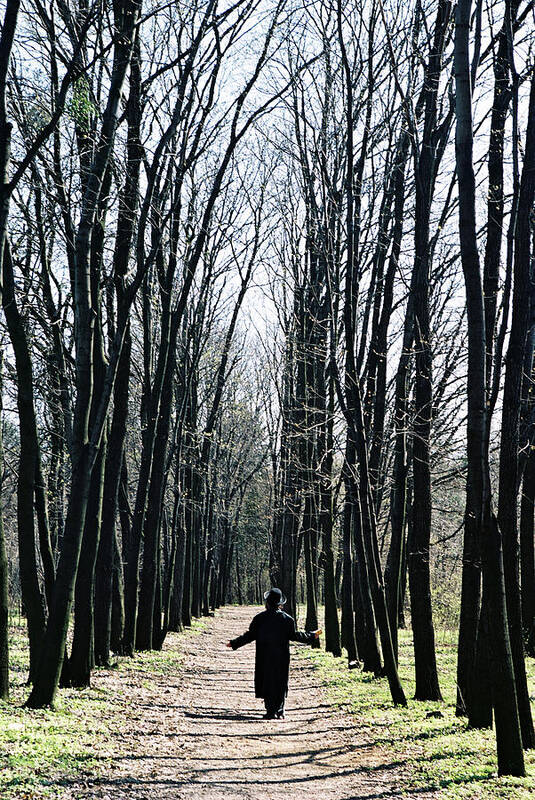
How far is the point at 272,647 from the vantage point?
10.8 metres

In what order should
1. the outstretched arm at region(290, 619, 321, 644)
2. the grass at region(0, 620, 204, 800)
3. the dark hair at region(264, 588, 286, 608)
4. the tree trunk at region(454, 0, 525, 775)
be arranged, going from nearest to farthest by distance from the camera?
the grass at region(0, 620, 204, 800) → the tree trunk at region(454, 0, 525, 775) → the outstretched arm at region(290, 619, 321, 644) → the dark hair at region(264, 588, 286, 608)

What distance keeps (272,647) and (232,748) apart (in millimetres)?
2271

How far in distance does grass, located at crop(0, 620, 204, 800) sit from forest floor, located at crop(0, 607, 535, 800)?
0.02m

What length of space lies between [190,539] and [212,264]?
10.4 m

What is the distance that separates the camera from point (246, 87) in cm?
1683

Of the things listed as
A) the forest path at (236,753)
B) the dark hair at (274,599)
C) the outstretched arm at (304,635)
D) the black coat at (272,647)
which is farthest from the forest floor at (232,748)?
the dark hair at (274,599)

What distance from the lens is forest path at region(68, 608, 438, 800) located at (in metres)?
6.84

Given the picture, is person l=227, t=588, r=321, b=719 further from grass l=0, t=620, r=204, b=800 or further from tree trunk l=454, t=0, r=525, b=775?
tree trunk l=454, t=0, r=525, b=775

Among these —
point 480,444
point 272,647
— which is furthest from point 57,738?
point 480,444

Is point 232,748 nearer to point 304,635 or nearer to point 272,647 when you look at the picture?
point 272,647

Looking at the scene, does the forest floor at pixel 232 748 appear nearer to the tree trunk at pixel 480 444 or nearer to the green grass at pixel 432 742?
the green grass at pixel 432 742

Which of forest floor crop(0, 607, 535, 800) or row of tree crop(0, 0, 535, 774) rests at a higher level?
row of tree crop(0, 0, 535, 774)

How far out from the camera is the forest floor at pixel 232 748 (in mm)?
6746

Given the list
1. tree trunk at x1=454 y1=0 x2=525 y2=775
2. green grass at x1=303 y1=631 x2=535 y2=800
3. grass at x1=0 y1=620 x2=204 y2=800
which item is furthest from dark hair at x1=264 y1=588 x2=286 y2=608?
tree trunk at x1=454 y1=0 x2=525 y2=775
